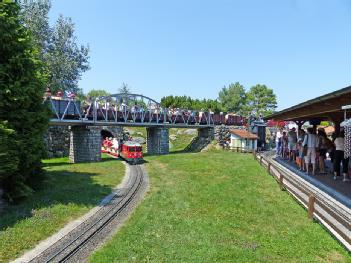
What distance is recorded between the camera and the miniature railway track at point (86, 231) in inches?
318

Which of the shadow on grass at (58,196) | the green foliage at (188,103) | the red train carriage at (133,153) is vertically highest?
the green foliage at (188,103)

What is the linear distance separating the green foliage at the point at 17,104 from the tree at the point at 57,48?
2282cm

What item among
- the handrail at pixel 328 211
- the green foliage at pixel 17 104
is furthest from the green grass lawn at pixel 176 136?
the handrail at pixel 328 211

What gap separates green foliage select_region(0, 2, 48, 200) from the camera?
38.2 feet

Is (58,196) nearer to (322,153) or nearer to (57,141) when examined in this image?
(322,153)

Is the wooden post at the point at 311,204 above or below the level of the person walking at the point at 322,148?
below

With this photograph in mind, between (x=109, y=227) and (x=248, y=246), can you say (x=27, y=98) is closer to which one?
(x=109, y=227)

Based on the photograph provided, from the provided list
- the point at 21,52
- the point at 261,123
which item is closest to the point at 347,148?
the point at 21,52

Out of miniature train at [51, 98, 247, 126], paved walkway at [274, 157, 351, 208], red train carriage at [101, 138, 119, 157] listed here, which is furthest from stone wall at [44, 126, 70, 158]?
paved walkway at [274, 157, 351, 208]

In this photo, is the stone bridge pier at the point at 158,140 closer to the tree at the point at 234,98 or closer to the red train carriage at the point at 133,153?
the red train carriage at the point at 133,153

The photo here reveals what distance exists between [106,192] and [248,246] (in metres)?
8.46

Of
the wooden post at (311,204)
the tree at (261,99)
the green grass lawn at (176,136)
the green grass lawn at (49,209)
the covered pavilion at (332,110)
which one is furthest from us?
the tree at (261,99)

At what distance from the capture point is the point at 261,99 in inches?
3553

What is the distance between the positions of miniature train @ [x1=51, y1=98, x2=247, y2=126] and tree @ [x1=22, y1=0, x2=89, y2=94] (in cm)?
958
